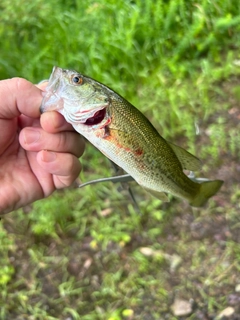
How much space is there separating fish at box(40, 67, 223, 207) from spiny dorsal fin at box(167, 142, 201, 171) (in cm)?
5

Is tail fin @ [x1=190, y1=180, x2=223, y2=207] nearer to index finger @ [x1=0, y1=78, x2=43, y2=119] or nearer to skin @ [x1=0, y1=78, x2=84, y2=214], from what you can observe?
skin @ [x1=0, y1=78, x2=84, y2=214]

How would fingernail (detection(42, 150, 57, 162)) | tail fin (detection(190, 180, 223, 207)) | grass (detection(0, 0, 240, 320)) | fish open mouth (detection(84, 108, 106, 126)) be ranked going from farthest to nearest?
grass (detection(0, 0, 240, 320)), tail fin (detection(190, 180, 223, 207)), fingernail (detection(42, 150, 57, 162)), fish open mouth (detection(84, 108, 106, 126))

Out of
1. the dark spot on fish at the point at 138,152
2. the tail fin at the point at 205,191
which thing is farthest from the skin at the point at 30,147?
the tail fin at the point at 205,191

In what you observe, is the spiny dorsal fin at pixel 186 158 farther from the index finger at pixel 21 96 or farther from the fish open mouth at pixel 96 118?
the index finger at pixel 21 96

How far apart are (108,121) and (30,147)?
1.14 feet

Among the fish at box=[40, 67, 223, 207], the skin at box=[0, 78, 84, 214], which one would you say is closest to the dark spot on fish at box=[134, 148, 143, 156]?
the fish at box=[40, 67, 223, 207]

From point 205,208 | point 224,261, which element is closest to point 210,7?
point 205,208

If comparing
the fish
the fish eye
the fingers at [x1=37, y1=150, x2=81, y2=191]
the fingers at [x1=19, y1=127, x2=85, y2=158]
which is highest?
the fish eye

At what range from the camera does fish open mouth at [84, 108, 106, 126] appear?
1488 millimetres

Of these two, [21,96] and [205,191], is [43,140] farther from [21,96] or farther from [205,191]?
[205,191]

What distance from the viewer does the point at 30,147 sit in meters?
1.62

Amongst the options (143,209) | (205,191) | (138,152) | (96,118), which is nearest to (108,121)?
(96,118)

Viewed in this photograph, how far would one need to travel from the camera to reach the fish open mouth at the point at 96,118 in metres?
1.49

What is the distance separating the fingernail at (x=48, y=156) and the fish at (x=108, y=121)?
0.57 ft
